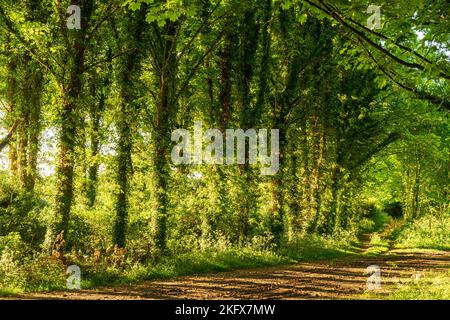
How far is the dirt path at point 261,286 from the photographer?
414 inches

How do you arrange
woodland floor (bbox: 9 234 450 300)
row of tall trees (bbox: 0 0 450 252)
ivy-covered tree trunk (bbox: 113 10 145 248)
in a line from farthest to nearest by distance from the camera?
ivy-covered tree trunk (bbox: 113 10 145 248) → row of tall trees (bbox: 0 0 450 252) → woodland floor (bbox: 9 234 450 300)

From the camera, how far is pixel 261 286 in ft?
40.4

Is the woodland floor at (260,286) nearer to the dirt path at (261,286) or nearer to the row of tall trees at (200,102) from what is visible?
the dirt path at (261,286)

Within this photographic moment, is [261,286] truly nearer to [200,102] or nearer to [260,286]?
[260,286]

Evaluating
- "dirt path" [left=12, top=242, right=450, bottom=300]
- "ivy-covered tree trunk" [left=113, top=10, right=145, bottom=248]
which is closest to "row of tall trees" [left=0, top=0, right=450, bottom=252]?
"ivy-covered tree trunk" [left=113, top=10, right=145, bottom=248]

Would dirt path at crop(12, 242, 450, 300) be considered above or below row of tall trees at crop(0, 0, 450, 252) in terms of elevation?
below

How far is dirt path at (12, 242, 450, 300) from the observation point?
10.5 meters

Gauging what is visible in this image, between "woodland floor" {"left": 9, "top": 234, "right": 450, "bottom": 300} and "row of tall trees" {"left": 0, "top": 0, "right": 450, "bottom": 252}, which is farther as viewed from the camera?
"row of tall trees" {"left": 0, "top": 0, "right": 450, "bottom": 252}

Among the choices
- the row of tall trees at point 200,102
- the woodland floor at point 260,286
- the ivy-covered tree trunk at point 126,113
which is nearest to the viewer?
the woodland floor at point 260,286

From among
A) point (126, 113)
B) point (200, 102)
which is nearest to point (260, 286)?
point (126, 113)

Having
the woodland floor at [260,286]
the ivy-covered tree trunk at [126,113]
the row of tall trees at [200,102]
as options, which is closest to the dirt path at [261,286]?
the woodland floor at [260,286]

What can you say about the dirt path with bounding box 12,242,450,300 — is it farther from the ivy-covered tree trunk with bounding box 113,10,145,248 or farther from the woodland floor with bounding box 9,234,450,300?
the ivy-covered tree trunk with bounding box 113,10,145,248

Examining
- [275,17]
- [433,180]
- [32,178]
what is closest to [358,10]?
[275,17]
